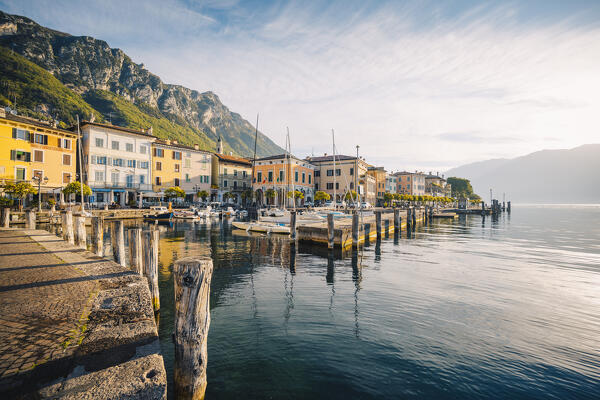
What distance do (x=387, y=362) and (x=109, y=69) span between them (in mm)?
155882

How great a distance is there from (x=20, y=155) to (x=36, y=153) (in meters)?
2.18

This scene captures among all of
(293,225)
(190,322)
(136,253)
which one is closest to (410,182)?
(293,225)

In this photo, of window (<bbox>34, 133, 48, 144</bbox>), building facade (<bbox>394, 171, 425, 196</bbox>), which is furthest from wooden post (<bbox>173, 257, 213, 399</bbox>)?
building facade (<bbox>394, 171, 425, 196</bbox>)

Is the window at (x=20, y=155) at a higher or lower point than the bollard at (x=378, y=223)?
higher

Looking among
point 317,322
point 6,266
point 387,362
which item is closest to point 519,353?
point 387,362

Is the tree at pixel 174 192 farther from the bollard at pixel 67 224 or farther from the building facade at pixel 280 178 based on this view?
the bollard at pixel 67 224

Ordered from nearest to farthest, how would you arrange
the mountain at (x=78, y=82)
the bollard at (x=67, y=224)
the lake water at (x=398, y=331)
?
the lake water at (x=398, y=331), the bollard at (x=67, y=224), the mountain at (x=78, y=82)

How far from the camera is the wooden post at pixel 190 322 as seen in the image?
411 cm

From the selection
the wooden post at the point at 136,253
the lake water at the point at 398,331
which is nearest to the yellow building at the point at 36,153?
the wooden post at the point at 136,253

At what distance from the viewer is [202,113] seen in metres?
185

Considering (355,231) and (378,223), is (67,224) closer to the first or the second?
(355,231)

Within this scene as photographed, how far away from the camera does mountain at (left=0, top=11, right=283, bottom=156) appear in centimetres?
7512

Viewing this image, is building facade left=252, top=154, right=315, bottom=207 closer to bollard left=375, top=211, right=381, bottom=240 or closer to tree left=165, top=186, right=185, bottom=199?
tree left=165, top=186, right=185, bottom=199

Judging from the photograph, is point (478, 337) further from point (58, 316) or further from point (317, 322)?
point (58, 316)
